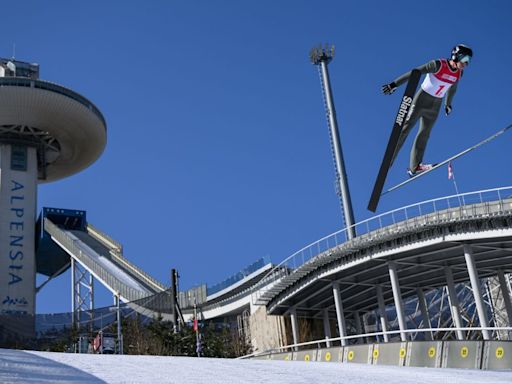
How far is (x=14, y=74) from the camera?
264 feet

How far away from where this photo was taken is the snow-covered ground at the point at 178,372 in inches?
482

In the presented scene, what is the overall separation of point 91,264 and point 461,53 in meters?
58.9

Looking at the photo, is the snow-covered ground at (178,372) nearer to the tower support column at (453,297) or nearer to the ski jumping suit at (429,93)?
the ski jumping suit at (429,93)

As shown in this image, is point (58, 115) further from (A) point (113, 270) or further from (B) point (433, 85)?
(B) point (433, 85)

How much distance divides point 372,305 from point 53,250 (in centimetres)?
3762

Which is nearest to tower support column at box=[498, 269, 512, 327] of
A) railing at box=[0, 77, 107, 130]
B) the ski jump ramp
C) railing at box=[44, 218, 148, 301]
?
the ski jump ramp

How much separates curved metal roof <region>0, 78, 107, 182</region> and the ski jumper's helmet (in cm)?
6467

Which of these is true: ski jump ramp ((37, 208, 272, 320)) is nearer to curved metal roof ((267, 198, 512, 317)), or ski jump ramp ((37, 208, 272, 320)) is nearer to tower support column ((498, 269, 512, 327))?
curved metal roof ((267, 198, 512, 317))

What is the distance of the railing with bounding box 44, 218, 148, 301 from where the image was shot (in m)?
64.6

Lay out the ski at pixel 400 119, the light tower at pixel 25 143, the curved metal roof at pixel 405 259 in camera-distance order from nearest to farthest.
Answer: the ski at pixel 400 119, the curved metal roof at pixel 405 259, the light tower at pixel 25 143

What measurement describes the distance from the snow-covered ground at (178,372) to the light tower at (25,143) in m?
57.7

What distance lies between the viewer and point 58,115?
251 ft

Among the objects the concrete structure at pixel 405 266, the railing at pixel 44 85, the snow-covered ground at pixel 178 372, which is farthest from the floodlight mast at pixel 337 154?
the snow-covered ground at pixel 178 372

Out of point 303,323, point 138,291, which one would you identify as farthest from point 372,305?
point 138,291
